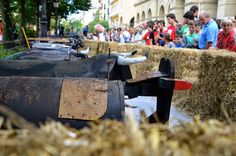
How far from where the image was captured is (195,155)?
55.3 inches

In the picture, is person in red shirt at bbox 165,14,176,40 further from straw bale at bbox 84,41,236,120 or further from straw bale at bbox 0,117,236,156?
straw bale at bbox 0,117,236,156

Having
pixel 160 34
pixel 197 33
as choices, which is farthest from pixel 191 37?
pixel 160 34

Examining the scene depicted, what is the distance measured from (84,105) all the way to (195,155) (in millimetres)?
2528

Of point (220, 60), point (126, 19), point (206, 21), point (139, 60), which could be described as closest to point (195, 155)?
point (139, 60)

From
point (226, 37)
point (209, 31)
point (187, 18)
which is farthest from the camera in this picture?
point (187, 18)

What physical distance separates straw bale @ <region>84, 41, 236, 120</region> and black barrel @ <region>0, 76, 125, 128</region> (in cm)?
247

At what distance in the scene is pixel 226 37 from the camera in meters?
8.79

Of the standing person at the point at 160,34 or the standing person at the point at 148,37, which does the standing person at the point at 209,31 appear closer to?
the standing person at the point at 160,34

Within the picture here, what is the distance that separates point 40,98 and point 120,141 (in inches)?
99.1

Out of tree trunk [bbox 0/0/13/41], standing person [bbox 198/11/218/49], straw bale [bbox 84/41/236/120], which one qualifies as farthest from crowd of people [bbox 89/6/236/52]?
tree trunk [bbox 0/0/13/41]

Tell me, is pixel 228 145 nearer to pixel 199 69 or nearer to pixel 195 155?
pixel 195 155

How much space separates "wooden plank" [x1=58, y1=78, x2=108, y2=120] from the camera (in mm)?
3812

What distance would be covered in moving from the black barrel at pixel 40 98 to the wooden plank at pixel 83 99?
35mm

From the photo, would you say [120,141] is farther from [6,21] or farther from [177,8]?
[177,8]
